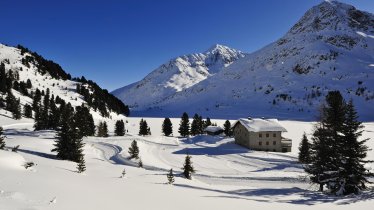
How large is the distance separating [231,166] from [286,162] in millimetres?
10142

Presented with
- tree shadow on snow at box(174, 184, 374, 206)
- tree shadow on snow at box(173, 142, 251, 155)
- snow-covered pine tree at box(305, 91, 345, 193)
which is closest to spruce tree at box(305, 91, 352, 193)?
snow-covered pine tree at box(305, 91, 345, 193)

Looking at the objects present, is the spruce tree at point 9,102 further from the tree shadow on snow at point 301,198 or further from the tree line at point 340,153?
the tree line at point 340,153

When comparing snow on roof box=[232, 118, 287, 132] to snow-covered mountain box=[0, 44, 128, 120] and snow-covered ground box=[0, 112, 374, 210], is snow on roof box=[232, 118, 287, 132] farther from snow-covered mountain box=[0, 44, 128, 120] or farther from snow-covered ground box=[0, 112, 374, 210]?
snow-covered mountain box=[0, 44, 128, 120]

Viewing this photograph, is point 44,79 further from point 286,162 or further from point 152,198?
point 152,198

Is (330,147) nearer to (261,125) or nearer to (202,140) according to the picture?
(261,125)

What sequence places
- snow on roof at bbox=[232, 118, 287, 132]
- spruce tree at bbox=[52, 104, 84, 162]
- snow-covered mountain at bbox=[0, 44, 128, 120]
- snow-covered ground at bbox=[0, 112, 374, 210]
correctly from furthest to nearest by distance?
snow-covered mountain at bbox=[0, 44, 128, 120] < snow on roof at bbox=[232, 118, 287, 132] < spruce tree at bbox=[52, 104, 84, 162] < snow-covered ground at bbox=[0, 112, 374, 210]

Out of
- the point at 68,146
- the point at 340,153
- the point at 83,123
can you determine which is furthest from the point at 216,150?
the point at 340,153

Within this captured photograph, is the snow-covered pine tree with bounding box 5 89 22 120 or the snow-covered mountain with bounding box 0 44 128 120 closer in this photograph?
the snow-covered pine tree with bounding box 5 89 22 120

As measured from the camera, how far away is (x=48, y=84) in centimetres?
16388

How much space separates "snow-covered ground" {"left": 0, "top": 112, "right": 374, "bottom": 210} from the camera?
1149cm

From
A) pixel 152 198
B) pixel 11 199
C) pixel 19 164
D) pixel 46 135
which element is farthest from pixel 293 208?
pixel 46 135

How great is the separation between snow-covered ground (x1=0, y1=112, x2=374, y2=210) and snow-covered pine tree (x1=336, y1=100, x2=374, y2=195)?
281 cm

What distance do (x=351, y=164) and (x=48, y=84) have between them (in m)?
164

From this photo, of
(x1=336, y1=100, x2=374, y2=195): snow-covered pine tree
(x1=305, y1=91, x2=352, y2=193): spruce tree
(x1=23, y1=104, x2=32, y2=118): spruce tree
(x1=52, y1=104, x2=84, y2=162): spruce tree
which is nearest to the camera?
(x1=336, y1=100, x2=374, y2=195): snow-covered pine tree
